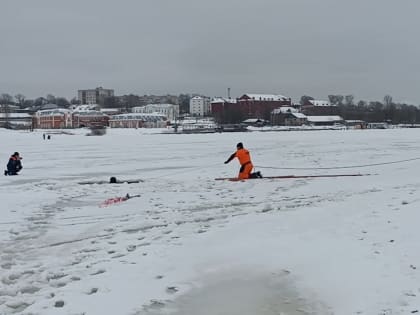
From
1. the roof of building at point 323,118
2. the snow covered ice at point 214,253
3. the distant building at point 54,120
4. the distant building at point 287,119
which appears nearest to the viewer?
the snow covered ice at point 214,253

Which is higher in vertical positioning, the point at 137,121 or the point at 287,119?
the point at 287,119

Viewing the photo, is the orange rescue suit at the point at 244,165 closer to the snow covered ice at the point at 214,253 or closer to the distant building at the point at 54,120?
the snow covered ice at the point at 214,253

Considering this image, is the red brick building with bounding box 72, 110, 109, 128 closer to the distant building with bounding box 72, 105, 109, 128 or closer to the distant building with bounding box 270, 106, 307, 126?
the distant building with bounding box 72, 105, 109, 128

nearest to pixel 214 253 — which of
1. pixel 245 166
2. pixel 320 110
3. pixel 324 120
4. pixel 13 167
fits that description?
pixel 245 166

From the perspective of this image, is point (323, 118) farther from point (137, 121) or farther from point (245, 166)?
point (245, 166)

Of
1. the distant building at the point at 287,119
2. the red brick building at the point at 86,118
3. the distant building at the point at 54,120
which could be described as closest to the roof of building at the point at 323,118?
the distant building at the point at 287,119

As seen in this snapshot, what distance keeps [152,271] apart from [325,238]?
2775 mm

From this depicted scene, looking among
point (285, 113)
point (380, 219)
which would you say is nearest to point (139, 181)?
point (380, 219)

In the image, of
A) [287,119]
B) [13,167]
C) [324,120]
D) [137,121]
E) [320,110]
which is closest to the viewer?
[13,167]

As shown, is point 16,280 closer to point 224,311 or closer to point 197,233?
point 224,311

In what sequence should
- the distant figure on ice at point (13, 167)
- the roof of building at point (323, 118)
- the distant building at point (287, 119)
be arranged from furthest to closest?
the roof of building at point (323, 118)
the distant building at point (287, 119)
the distant figure on ice at point (13, 167)

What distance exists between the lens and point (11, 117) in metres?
170

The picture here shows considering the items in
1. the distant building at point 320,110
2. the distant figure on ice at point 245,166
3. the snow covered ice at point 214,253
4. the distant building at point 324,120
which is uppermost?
the distant building at point 320,110

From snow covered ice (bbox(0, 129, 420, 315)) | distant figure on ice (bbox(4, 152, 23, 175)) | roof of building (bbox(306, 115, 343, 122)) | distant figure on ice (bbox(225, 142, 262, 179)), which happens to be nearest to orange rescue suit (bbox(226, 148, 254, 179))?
distant figure on ice (bbox(225, 142, 262, 179))
